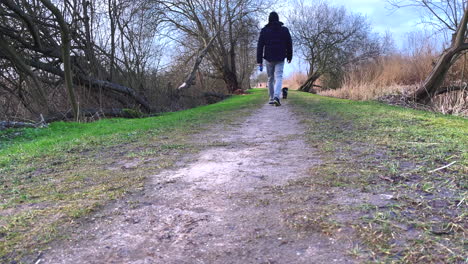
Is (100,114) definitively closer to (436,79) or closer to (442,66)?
(436,79)

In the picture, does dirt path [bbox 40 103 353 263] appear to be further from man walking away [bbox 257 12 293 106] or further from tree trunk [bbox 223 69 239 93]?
tree trunk [bbox 223 69 239 93]

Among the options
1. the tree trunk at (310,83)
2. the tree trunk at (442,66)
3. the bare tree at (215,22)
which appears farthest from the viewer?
the tree trunk at (310,83)

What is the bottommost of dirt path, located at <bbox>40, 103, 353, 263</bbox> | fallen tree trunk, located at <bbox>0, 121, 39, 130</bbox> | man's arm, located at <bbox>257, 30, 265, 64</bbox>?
dirt path, located at <bbox>40, 103, 353, 263</bbox>

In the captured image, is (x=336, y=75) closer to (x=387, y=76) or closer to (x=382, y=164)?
(x=387, y=76)

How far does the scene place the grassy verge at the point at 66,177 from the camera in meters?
1.90

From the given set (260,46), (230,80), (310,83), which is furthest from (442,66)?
(310,83)

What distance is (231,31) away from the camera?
2317 cm

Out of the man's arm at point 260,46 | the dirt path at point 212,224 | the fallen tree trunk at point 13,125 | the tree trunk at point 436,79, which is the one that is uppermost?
the man's arm at point 260,46

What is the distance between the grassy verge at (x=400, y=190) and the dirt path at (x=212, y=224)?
0.20m

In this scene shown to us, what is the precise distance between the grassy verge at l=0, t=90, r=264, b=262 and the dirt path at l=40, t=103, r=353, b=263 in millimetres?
206

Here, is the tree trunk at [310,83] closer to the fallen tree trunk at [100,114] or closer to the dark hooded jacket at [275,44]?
the dark hooded jacket at [275,44]

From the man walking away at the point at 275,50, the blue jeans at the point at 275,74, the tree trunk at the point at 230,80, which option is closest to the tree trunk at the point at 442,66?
the man walking away at the point at 275,50

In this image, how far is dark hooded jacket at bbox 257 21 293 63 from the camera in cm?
912

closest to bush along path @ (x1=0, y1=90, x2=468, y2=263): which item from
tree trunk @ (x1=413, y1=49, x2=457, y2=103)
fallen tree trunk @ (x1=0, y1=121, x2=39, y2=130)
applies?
fallen tree trunk @ (x1=0, y1=121, x2=39, y2=130)
